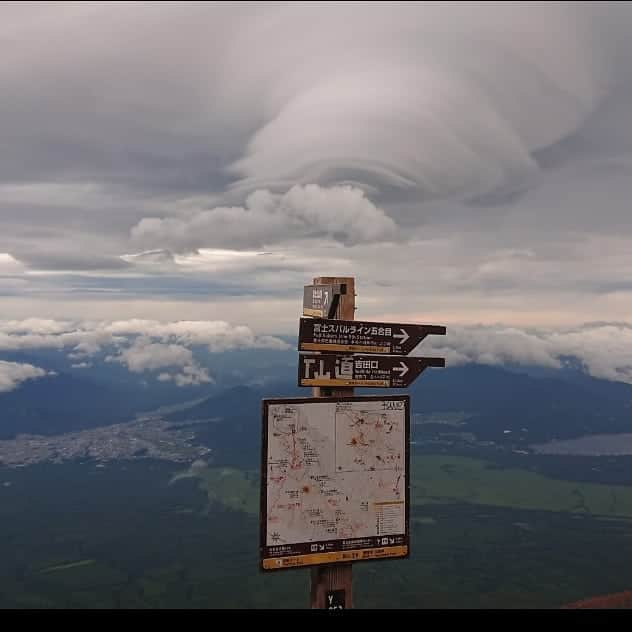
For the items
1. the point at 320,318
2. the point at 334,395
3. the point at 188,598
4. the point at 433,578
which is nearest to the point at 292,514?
the point at 334,395

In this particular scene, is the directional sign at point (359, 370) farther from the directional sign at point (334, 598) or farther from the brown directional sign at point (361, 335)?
the directional sign at point (334, 598)

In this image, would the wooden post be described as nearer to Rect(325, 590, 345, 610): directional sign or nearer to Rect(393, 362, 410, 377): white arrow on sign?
Rect(325, 590, 345, 610): directional sign

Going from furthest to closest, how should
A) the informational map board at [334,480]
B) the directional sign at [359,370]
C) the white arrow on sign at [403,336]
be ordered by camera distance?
the white arrow on sign at [403,336], the directional sign at [359,370], the informational map board at [334,480]

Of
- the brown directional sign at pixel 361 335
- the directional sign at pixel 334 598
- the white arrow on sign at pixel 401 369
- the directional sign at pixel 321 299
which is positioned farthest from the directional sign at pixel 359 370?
the directional sign at pixel 334 598

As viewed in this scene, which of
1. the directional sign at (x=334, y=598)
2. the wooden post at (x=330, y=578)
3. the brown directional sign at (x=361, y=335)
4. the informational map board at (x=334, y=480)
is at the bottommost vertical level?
the directional sign at (x=334, y=598)

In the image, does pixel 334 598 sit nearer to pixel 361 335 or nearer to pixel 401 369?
pixel 401 369
